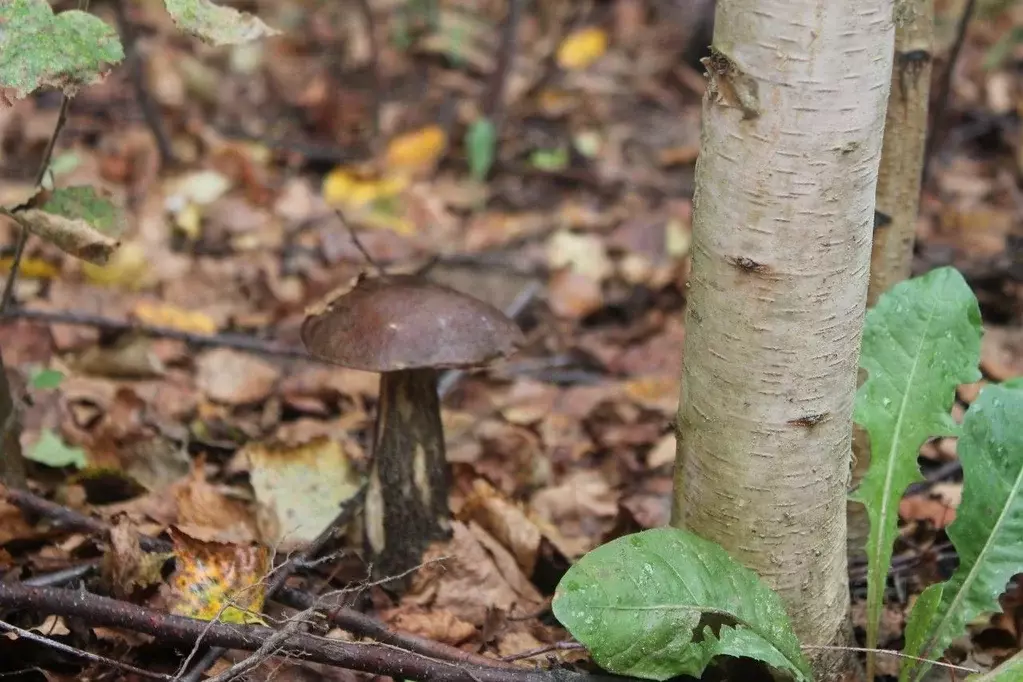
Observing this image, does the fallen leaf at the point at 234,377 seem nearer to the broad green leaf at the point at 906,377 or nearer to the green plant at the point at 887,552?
Result: the green plant at the point at 887,552

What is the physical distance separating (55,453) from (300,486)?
22.6 inches

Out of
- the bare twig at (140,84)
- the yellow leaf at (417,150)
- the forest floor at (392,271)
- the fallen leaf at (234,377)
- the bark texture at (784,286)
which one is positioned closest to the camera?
the bark texture at (784,286)

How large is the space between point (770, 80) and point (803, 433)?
0.55 m

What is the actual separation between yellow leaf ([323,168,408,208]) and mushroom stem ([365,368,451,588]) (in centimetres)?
242

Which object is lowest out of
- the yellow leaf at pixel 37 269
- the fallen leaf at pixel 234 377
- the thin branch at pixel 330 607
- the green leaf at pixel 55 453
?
the fallen leaf at pixel 234 377

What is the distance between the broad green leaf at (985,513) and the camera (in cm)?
167

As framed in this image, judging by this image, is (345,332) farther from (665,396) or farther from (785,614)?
(665,396)

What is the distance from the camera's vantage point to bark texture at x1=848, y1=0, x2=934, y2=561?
6.15ft

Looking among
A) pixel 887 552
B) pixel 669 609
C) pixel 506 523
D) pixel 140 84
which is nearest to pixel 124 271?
pixel 140 84

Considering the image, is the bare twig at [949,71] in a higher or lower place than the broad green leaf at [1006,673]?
higher

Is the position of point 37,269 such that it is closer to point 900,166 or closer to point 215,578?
point 215,578

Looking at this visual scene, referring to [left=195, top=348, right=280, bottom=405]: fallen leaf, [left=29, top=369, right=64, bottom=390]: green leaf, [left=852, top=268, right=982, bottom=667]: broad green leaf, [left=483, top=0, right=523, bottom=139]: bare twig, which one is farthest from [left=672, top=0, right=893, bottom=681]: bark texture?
[left=483, top=0, right=523, bottom=139]: bare twig

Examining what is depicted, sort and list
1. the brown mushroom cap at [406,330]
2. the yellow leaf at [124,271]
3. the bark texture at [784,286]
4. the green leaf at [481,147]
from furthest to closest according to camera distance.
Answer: the green leaf at [481,147] < the yellow leaf at [124,271] < the brown mushroom cap at [406,330] < the bark texture at [784,286]

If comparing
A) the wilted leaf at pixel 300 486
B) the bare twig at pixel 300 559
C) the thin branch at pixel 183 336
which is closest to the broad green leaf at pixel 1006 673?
the bare twig at pixel 300 559
